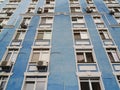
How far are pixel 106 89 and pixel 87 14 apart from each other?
10816mm

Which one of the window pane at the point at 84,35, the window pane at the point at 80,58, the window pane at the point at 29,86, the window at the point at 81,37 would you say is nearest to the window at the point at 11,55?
the window pane at the point at 29,86

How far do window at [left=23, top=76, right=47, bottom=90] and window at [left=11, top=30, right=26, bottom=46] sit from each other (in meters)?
4.26

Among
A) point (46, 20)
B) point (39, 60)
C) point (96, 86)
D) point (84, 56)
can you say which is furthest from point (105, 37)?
point (39, 60)

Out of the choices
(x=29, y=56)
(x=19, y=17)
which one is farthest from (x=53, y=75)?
(x=19, y=17)

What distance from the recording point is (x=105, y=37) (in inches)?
671

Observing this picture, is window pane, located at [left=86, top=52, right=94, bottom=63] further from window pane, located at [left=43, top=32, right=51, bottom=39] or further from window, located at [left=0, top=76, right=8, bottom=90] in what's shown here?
window, located at [left=0, top=76, right=8, bottom=90]

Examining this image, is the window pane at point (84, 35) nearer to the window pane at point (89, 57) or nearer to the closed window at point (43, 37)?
the window pane at point (89, 57)

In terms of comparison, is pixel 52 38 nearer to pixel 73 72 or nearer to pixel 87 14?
pixel 73 72

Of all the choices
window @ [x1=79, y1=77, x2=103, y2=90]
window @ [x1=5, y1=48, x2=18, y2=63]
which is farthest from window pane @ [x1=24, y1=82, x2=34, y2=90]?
window @ [x1=79, y1=77, x2=103, y2=90]

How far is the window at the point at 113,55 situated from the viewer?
14.4m

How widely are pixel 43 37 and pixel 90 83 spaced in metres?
6.62

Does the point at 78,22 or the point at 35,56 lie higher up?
the point at 78,22

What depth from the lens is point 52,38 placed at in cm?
1636

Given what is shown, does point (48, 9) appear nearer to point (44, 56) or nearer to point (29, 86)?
point (44, 56)
